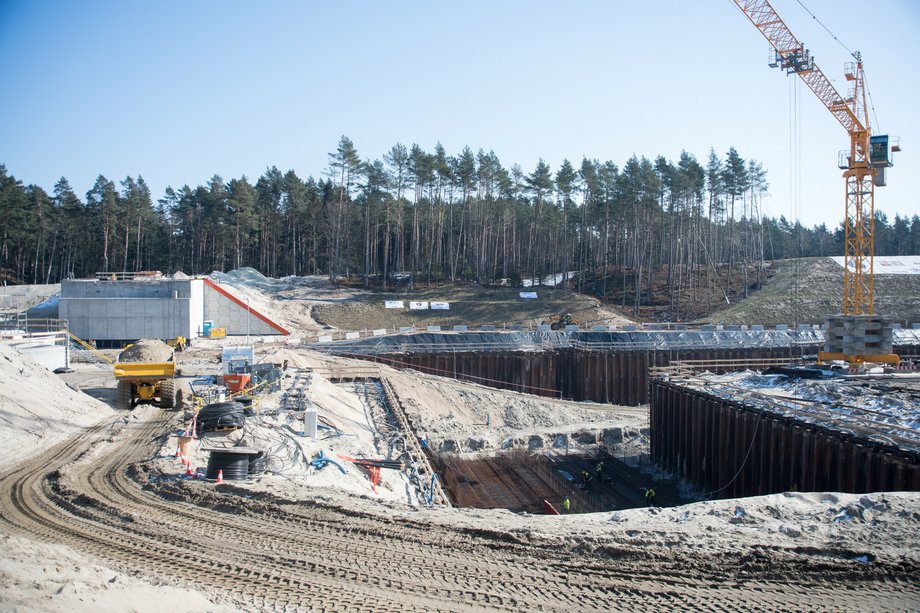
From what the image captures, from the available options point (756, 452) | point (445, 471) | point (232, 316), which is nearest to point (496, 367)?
point (445, 471)

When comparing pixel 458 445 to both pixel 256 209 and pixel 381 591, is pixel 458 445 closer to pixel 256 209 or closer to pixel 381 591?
pixel 381 591

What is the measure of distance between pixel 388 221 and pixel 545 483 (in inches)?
1837

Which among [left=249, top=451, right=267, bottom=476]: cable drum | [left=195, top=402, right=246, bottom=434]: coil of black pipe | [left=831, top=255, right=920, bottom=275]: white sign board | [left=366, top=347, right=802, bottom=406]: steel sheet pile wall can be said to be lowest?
[left=366, top=347, right=802, bottom=406]: steel sheet pile wall

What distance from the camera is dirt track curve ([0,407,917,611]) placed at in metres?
7.30

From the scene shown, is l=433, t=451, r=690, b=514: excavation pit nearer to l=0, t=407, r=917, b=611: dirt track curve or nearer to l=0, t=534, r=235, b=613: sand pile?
l=0, t=407, r=917, b=611: dirt track curve

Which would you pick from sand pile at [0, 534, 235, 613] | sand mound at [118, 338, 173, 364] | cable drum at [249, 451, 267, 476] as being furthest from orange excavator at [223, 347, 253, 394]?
sand pile at [0, 534, 235, 613]

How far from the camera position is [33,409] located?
656 inches

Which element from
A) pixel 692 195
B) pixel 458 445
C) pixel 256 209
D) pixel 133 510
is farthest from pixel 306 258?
pixel 133 510

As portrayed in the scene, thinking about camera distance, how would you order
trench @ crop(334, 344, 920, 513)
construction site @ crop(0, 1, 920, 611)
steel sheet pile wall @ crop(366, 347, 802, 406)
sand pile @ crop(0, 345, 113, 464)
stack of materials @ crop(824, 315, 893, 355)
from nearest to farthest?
construction site @ crop(0, 1, 920, 611) → sand pile @ crop(0, 345, 113, 464) → trench @ crop(334, 344, 920, 513) → stack of materials @ crop(824, 315, 893, 355) → steel sheet pile wall @ crop(366, 347, 802, 406)

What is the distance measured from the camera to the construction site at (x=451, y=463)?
7.67 metres

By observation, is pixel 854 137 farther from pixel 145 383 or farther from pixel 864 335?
pixel 145 383

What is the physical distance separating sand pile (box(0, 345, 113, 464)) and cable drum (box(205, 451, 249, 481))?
17.0ft

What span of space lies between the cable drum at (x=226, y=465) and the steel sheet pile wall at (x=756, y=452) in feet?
46.7

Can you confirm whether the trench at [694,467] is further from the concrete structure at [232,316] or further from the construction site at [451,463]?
the concrete structure at [232,316]
